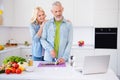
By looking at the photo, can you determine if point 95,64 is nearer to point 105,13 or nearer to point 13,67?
point 13,67

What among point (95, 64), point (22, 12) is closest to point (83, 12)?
point (22, 12)

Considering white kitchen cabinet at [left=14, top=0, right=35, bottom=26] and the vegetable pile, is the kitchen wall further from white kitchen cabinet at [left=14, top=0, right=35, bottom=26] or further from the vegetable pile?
the vegetable pile

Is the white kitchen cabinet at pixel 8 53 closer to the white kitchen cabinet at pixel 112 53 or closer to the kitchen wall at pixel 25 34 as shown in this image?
the kitchen wall at pixel 25 34

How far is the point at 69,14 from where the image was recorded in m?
5.20

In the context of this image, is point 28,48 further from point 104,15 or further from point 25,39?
point 104,15

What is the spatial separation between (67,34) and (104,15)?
2.17m

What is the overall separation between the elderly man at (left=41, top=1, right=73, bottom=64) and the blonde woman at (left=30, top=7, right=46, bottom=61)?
0.24 metres

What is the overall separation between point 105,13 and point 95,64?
2.89 m

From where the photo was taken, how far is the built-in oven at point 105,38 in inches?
192

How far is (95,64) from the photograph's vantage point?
213 centimetres

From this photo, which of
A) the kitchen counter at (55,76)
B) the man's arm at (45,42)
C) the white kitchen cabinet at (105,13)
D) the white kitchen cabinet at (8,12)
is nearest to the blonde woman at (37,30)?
the man's arm at (45,42)

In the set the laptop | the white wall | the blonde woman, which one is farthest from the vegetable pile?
the white wall

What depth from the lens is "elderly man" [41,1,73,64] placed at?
2.87 metres

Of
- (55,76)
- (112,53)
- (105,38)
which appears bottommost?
(112,53)
